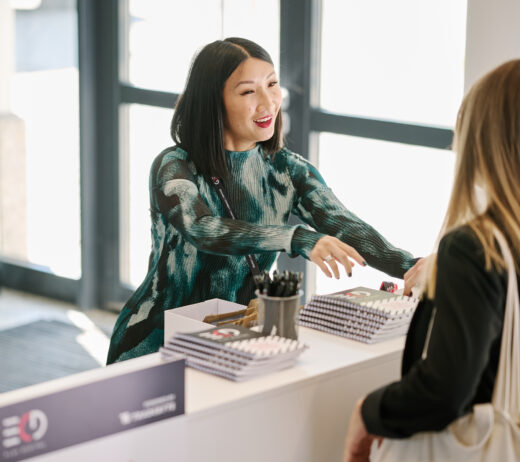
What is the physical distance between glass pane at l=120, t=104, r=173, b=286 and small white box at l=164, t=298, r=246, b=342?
295 cm

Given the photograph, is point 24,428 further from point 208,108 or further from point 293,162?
point 293,162

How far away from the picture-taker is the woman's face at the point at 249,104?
9.38 ft

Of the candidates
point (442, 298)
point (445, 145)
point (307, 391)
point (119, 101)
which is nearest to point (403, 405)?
point (442, 298)

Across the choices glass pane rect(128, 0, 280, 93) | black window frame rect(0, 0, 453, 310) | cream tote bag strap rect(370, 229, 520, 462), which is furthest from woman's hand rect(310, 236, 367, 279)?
glass pane rect(128, 0, 280, 93)

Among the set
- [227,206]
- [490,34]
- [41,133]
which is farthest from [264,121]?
[41,133]

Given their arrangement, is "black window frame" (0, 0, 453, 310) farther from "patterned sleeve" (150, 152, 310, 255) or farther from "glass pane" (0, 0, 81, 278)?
"patterned sleeve" (150, 152, 310, 255)

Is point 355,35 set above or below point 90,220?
above

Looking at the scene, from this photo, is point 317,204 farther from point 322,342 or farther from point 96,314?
point 96,314

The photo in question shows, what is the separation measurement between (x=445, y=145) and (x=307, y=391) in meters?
2.32

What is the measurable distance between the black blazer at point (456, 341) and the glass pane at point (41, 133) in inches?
179

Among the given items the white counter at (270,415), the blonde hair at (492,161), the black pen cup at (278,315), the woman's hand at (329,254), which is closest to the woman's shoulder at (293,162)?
the woman's hand at (329,254)

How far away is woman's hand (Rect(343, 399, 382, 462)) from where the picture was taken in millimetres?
1574

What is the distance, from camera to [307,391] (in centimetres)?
185

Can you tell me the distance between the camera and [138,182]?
5512 mm
